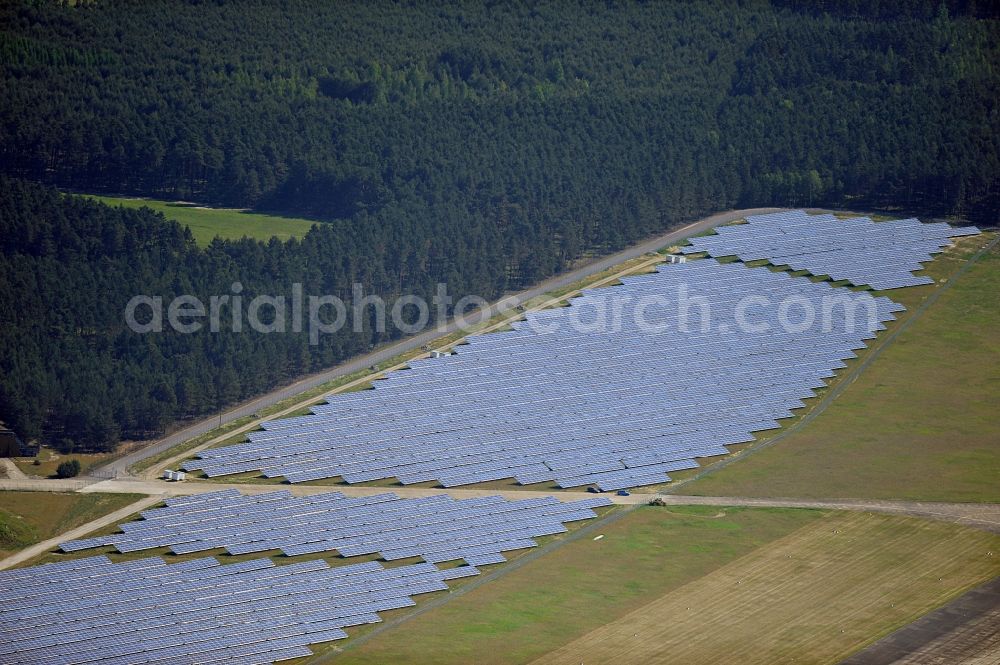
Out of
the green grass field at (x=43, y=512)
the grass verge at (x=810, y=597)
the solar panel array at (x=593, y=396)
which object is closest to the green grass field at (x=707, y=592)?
the grass verge at (x=810, y=597)

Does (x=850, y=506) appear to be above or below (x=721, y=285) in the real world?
below

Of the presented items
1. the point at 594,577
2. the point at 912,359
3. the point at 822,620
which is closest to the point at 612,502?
the point at 594,577

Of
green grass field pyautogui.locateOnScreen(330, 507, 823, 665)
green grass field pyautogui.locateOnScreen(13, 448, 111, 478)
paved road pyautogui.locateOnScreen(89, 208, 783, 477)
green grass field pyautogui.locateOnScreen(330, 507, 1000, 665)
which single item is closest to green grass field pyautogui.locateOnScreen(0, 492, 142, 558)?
paved road pyautogui.locateOnScreen(89, 208, 783, 477)

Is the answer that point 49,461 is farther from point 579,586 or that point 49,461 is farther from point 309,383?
point 579,586

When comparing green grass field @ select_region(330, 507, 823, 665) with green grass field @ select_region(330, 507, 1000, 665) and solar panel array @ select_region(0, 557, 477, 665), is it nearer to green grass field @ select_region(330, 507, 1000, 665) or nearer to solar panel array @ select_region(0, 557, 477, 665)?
green grass field @ select_region(330, 507, 1000, 665)

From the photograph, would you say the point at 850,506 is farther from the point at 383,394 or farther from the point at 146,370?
the point at 146,370

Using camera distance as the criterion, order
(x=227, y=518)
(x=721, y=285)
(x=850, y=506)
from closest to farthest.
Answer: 1. (x=227, y=518)
2. (x=850, y=506)
3. (x=721, y=285)

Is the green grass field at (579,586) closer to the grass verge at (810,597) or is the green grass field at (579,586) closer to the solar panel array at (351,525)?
the grass verge at (810,597)
